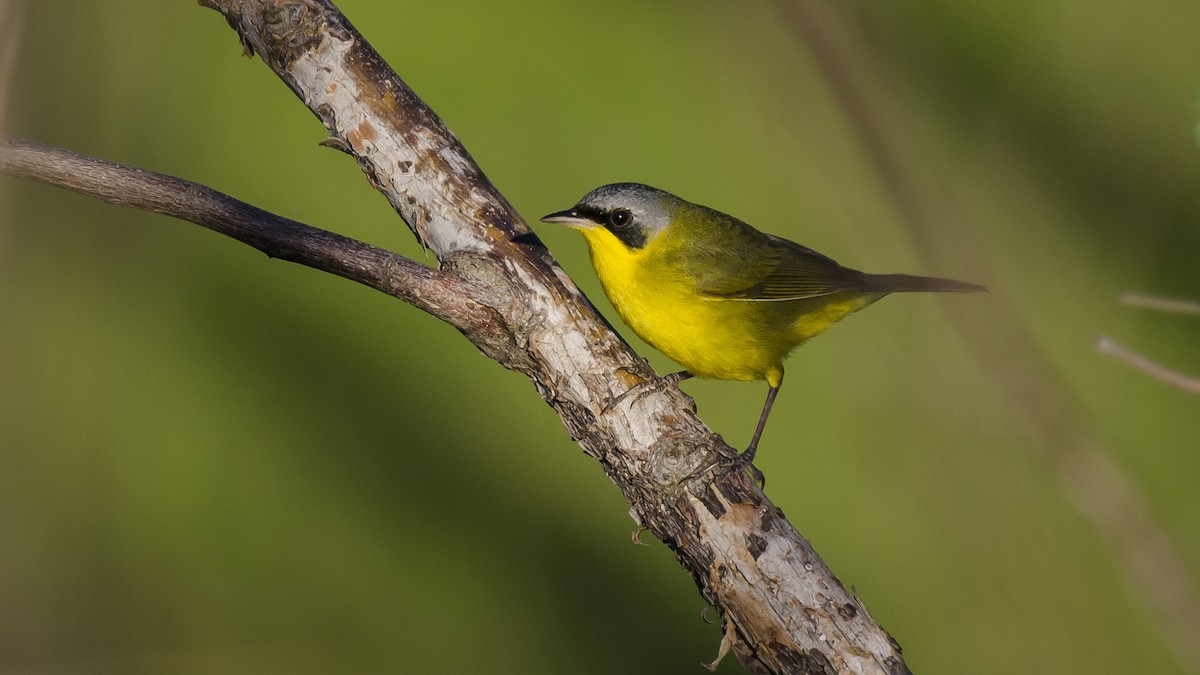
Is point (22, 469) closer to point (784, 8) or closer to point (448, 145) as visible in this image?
point (448, 145)

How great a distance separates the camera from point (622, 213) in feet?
9.29

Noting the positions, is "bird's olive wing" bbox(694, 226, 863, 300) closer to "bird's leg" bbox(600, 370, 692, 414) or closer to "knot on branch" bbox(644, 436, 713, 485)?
"bird's leg" bbox(600, 370, 692, 414)

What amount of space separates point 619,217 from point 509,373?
0.96 meters

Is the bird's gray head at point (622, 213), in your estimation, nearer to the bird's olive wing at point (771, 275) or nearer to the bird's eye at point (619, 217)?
the bird's eye at point (619, 217)

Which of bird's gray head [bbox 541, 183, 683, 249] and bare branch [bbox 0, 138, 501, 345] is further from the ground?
bird's gray head [bbox 541, 183, 683, 249]

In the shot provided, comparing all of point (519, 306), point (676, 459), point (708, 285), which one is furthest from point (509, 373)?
point (676, 459)

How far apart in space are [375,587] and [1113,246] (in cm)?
313

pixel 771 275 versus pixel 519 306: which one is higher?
pixel 771 275

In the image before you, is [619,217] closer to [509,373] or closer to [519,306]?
[519,306]

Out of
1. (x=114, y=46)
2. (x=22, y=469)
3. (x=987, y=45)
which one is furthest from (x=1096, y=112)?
(x=22, y=469)

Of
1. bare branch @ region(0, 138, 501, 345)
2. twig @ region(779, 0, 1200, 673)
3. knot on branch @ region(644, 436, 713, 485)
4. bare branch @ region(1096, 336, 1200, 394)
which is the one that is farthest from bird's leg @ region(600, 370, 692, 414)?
bare branch @ region(1096, 336, 1200, 394)

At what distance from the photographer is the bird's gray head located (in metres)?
2.81

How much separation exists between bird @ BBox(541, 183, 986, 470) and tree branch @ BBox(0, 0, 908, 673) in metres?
0.53

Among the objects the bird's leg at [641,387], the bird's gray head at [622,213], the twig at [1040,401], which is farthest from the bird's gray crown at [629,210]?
the twig at [1040,401]
